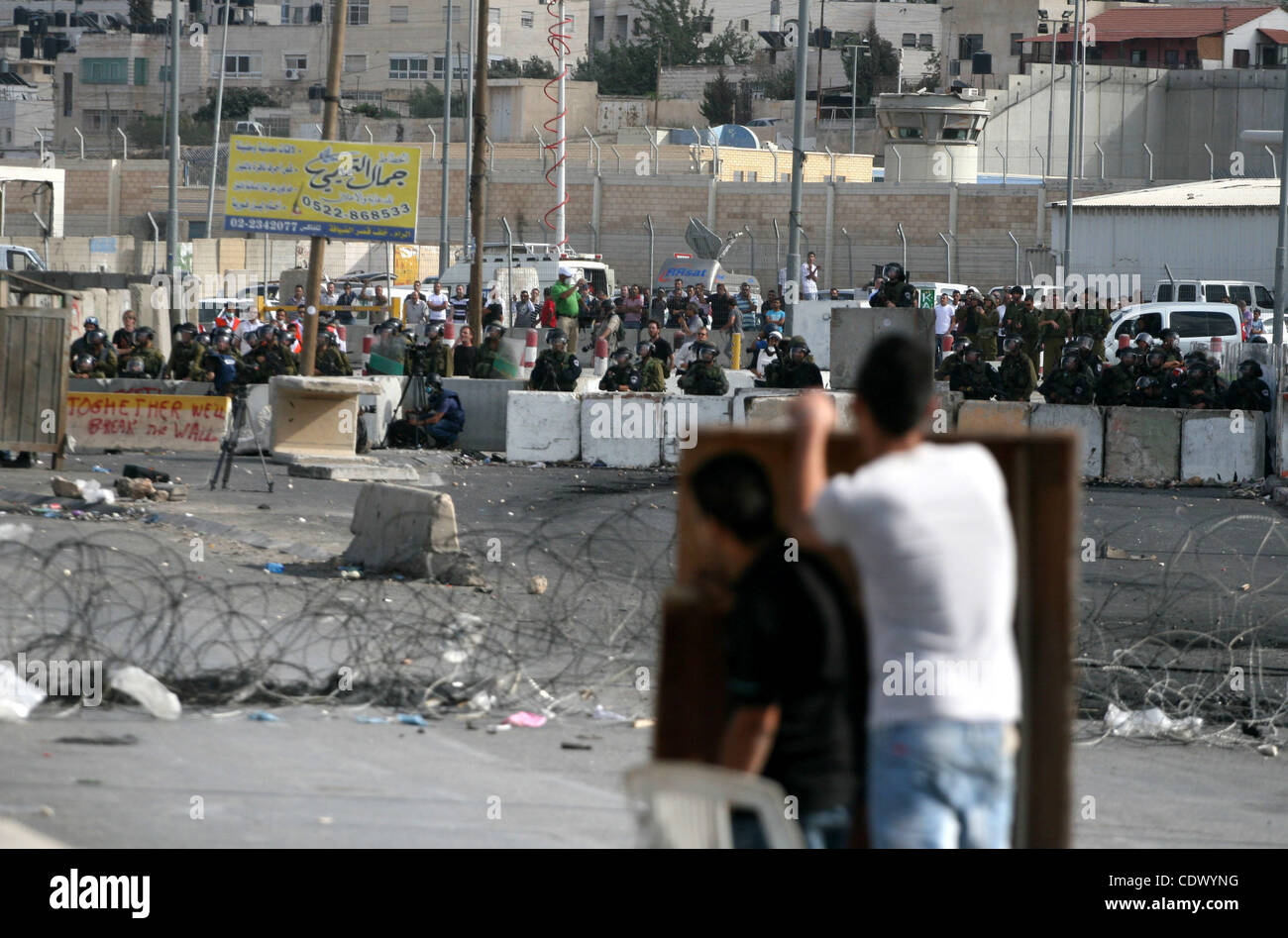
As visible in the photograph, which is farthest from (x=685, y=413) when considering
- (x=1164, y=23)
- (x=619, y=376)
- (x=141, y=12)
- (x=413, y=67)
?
(x=141, y=12)

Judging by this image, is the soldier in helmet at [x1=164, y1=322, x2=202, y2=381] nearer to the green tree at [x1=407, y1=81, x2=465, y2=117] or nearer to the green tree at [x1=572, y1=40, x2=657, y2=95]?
the green tree at [x1=407, y1=81, x2=465, y2=117]

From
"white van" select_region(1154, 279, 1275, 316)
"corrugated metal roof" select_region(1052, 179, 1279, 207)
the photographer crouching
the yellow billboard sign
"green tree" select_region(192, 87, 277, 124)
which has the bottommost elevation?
the photographer crouching

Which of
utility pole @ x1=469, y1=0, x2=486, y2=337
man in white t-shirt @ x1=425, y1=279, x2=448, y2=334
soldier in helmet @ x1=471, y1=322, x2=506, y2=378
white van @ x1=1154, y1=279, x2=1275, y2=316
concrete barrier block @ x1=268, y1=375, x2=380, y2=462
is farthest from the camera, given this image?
white van @ x1=1154, y1=279, x2=1275, y2=316

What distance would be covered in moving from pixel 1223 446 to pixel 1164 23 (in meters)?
69.2

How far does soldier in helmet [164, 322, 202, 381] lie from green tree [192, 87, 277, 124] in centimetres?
7172

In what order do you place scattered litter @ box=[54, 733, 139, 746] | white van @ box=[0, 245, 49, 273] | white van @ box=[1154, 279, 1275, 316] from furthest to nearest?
white van @ box=[1154, 279, 1275, 316] → white van @ box=[0, 245, 49, 273] → scattered litter @ box=[54, 733, 139, 746]

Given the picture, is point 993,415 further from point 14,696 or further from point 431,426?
point 14,696

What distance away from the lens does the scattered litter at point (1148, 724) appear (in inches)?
350

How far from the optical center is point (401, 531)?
38.8 feet

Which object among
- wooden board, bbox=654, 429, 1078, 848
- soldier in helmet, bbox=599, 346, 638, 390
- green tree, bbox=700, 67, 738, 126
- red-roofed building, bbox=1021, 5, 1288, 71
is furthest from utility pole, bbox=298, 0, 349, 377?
green tree, bbox=700, 67, 738, 126

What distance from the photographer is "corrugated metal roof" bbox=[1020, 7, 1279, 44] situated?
81.7 metres

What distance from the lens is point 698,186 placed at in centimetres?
5803

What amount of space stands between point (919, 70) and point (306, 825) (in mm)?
91257
